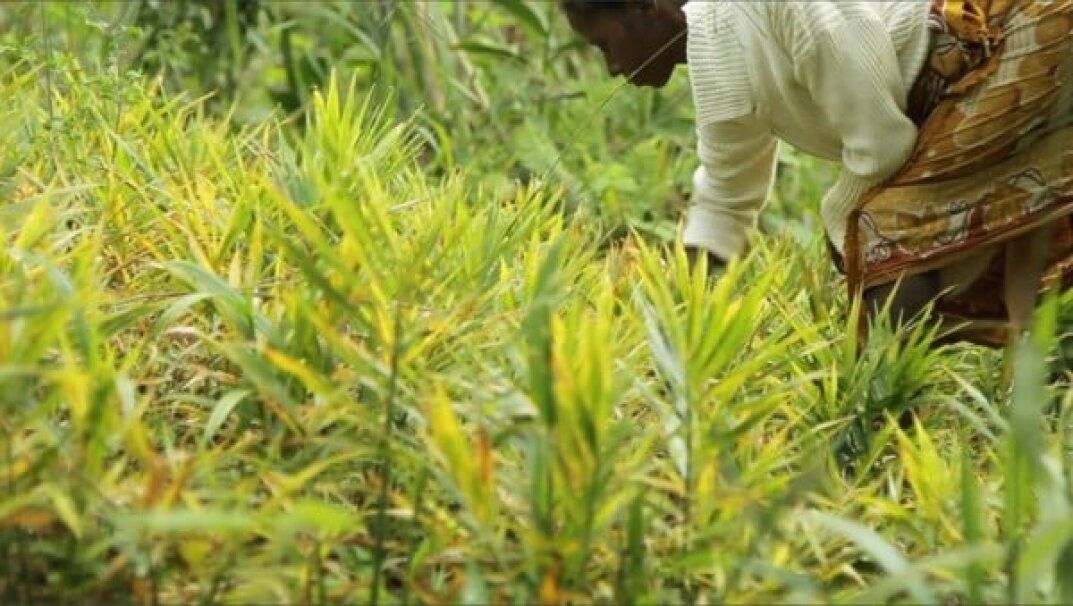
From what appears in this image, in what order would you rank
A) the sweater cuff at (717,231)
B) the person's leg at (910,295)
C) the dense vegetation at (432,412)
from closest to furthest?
the dense vegetation at (432,412) → the person's leg at (910,295) → the sweater cuff at (717,231)

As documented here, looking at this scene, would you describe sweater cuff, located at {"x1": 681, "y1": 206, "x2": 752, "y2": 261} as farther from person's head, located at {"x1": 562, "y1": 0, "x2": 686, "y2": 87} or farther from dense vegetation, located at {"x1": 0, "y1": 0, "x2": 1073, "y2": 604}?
person's head, located at {"x1": 562, "y1": 0, "x2": 686, "y2": 87}

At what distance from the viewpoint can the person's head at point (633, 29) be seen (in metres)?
2.91

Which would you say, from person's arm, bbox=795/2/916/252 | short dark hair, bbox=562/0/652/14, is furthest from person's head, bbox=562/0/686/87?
person's arm, bbox=795/2/916/252

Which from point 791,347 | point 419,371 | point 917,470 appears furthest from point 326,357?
point 791,347

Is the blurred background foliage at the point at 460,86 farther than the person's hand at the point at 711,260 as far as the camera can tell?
Yes

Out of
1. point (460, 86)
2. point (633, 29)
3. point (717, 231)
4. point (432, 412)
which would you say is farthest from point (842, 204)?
point (460, 86)

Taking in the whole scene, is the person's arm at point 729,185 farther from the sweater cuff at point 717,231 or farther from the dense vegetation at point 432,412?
the dense vegetation at point 432,412

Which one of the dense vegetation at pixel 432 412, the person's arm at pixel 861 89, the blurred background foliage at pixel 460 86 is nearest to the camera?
the dense vegetation at pixel 432 412

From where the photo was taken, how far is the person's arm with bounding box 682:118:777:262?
297cm

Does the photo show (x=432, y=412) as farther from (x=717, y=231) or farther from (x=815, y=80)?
(x=717, y=231)

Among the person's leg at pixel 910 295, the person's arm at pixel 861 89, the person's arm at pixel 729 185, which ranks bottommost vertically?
the person's leg at pixel 910 295

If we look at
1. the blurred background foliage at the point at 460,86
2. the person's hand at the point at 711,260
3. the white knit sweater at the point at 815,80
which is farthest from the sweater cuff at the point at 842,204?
the blurred background foliage at the point at 460,86

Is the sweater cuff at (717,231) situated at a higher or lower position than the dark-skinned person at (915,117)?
lower

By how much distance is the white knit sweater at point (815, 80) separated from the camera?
8.71 ft
